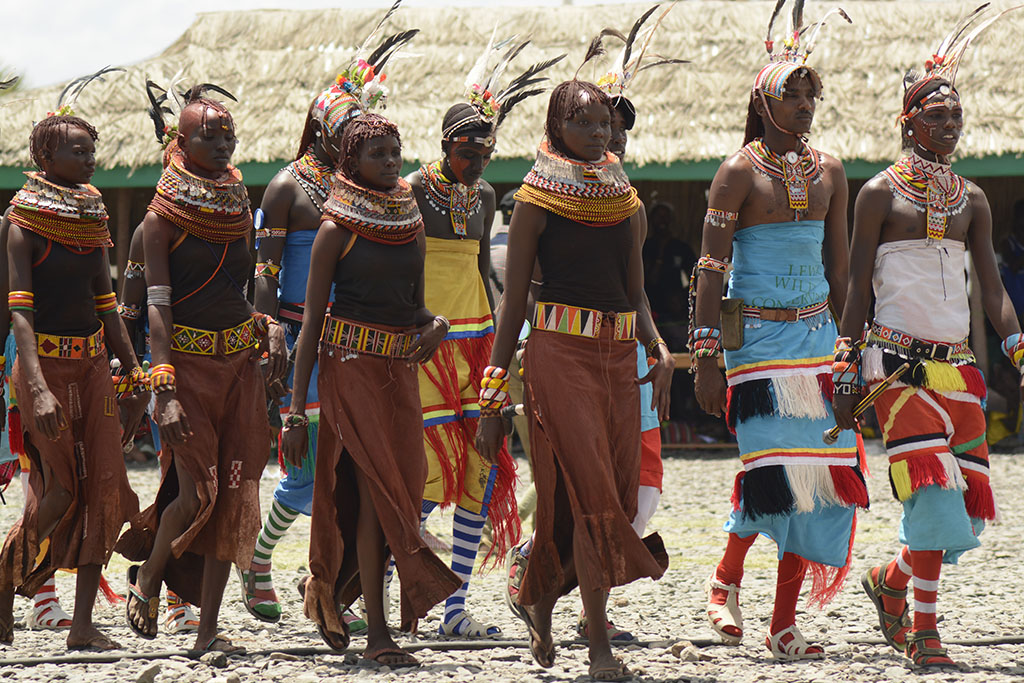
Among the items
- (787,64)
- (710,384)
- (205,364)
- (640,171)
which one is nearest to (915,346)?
(710,384)

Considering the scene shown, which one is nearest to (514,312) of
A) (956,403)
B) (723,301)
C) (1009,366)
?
(723,301)

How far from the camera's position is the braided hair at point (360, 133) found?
5371 millimetres

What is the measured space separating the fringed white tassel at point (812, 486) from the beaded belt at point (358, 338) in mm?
1664

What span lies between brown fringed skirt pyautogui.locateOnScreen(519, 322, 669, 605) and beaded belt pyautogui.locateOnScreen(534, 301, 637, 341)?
26 mm

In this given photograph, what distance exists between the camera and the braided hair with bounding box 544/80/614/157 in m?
5.15

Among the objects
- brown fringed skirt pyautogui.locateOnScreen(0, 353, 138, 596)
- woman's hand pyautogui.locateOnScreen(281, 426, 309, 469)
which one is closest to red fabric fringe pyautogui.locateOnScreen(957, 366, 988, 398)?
woman's hand pyautogui.locateOnScreen(281, 426, 309, 469)

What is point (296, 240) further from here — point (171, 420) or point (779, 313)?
point (779, 313)

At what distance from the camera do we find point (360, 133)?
17.7 ft

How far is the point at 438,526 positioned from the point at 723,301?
14.1ft

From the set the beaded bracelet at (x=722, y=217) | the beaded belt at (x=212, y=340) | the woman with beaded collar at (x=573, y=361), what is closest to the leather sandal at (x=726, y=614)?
the woman with beaded collar at (x=573, y=361)

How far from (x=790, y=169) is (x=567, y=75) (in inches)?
341

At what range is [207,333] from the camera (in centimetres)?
565

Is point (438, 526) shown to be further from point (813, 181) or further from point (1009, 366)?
point (1009, 366)

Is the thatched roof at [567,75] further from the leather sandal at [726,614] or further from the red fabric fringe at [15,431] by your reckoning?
the leather sandal at [726,614]
